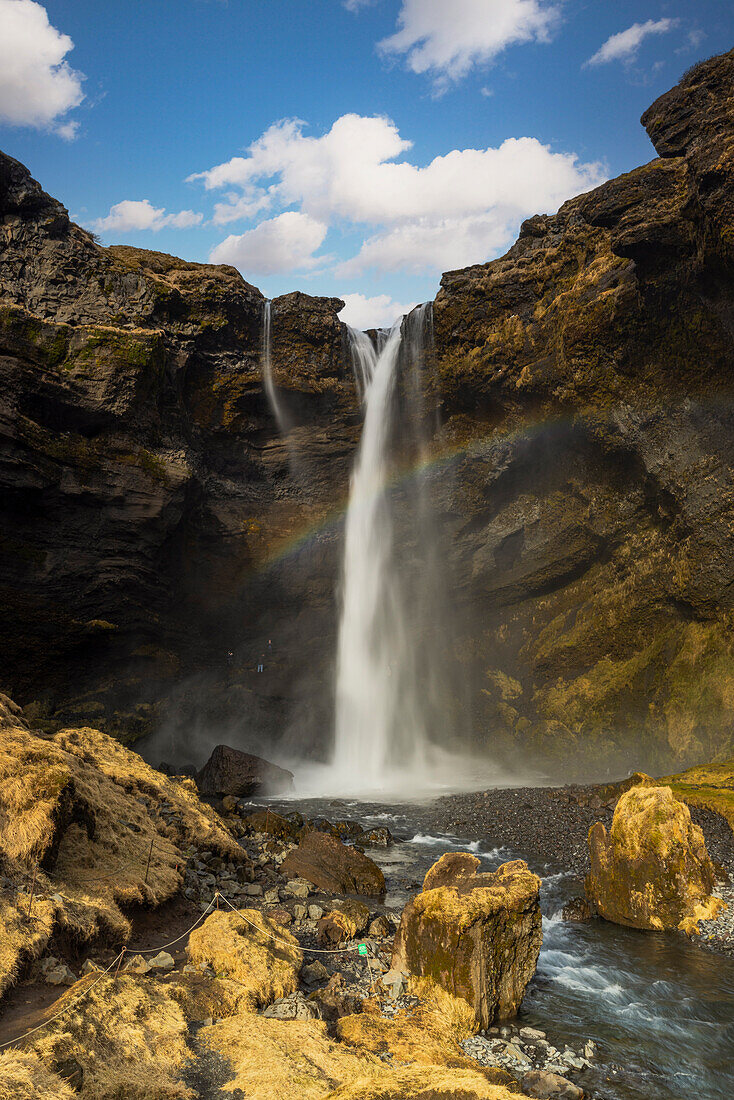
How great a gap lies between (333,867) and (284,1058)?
8.12 meters

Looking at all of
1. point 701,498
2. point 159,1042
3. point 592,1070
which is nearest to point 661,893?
point 592,1070

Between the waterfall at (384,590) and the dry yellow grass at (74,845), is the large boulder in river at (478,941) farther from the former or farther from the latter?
the waterfall at (384,590)

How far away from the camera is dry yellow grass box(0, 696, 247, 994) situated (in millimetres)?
7837

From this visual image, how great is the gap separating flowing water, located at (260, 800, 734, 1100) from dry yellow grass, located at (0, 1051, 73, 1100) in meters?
5.65

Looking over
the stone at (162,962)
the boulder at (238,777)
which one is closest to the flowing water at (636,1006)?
the stone at (162,962)

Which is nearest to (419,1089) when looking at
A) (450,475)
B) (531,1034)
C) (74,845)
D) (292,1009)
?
(292,1009)

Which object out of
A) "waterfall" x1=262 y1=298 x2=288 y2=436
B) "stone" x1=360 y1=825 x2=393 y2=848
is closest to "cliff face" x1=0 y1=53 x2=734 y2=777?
"waterfall" x1=262 y1=298 x2=288 y2=436

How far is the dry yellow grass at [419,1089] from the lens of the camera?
16.6ft

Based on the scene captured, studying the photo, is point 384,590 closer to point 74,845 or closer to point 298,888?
point 298,888

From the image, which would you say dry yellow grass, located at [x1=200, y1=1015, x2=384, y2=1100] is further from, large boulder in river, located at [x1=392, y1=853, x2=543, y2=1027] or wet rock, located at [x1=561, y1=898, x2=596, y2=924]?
wet rock, located at [x1=561, y1=898, x2=596, y2=924]

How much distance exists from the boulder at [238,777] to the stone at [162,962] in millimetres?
17138

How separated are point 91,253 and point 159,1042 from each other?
32.1 metres

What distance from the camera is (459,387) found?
3297 cm

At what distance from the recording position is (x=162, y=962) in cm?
807
